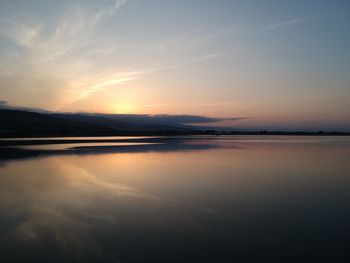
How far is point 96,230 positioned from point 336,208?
193 inches

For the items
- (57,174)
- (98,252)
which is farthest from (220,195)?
(57,174)

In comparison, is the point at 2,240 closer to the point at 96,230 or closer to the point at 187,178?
the point at 96,230

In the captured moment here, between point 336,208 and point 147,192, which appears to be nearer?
point 336,208

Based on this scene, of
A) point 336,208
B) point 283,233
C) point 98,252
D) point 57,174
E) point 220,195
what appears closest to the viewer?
point 98,252

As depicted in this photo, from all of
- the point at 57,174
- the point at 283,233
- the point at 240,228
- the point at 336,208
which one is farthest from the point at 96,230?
the point at 57,174

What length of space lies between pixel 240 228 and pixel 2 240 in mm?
3740

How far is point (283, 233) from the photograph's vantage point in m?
4.98

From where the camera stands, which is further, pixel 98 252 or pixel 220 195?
pixel 220 195

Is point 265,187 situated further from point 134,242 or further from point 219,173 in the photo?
point 134,242

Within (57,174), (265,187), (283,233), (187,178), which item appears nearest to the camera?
(283,233)

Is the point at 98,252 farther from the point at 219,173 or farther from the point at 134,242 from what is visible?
the point at 219,173

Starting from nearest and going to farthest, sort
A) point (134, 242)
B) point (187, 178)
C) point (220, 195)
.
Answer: point (134, 242) → point (220, 195) → point (187, 178)

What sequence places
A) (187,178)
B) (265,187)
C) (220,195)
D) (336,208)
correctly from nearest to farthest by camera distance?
(336,208) < (220,195) < (265,187) < (187,178)

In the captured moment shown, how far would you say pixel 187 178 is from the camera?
34.3 ft
